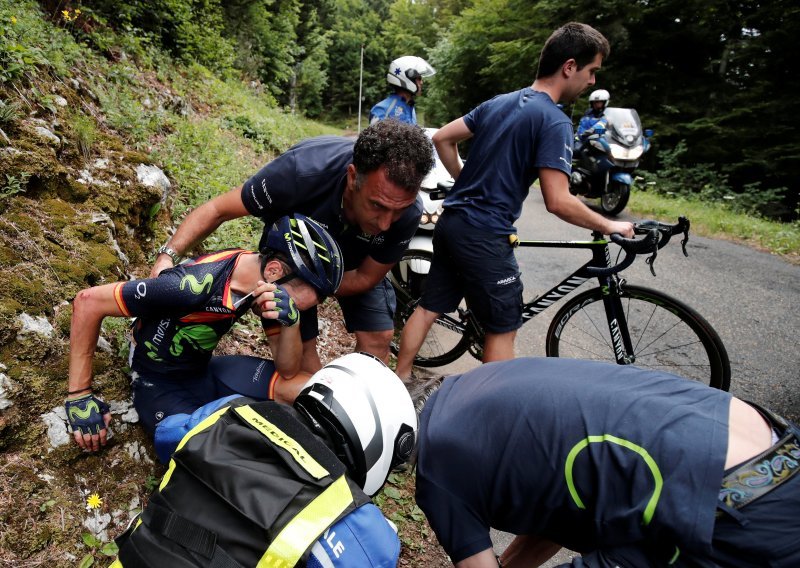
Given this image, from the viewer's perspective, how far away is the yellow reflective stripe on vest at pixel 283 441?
1.22m

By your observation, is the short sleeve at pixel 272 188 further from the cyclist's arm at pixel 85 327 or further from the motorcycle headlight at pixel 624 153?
the motorcycle headlight at pixel 624 153

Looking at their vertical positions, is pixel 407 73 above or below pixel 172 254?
above

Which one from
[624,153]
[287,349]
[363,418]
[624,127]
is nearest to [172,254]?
[287,349]

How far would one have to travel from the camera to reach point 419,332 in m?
3.41

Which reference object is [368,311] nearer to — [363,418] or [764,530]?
[363,418]

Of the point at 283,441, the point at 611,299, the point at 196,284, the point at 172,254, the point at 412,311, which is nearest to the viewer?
the point at 283,441

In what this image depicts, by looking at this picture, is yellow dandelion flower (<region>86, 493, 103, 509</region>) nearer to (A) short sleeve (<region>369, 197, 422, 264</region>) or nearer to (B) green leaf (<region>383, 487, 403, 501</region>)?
(B) green leaf (<region>383, 487, 403, 501</region>)

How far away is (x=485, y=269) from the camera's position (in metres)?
3.05

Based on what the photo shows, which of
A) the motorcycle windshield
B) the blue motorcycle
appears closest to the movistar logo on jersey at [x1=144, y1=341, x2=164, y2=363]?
the blue motorcycle

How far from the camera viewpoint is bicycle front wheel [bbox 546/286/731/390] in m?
3.08

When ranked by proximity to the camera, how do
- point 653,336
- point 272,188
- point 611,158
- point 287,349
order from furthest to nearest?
point 611,158, point 653,336, point 272,188, point 287,349

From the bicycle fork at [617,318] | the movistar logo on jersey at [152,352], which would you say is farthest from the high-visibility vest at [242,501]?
the bicycle fork at [617,318]

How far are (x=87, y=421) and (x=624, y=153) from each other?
9074 mm

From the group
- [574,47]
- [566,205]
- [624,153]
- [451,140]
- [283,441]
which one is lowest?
[283,441]
